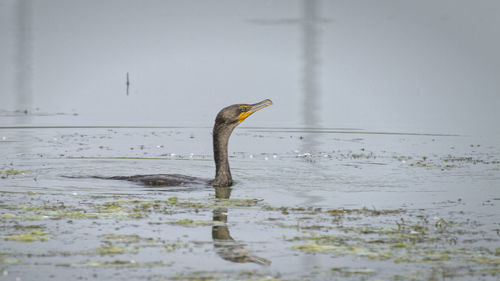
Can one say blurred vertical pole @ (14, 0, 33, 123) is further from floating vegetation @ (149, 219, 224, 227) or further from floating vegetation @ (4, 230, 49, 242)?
floating vegetation @ (4, 230, 49, 242)

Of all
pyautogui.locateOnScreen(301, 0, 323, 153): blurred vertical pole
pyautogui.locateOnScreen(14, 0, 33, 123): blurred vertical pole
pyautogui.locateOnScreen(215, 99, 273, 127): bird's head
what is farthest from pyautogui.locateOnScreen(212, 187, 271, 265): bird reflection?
pyautogui.locateOnScreen(14, 0, 33, 123): blurred vertical pole

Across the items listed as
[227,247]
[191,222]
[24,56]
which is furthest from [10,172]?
[24,56]

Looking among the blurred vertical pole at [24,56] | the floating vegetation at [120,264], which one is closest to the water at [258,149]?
the floating vegetation at [120,264]

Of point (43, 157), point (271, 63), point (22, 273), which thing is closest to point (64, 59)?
point (271, 63)

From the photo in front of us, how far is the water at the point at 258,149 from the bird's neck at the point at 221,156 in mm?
379

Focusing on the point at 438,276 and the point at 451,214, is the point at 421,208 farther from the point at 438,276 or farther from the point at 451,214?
the point at 438,276

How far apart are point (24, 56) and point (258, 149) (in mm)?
20864

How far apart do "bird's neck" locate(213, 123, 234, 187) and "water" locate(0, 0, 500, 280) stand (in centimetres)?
38

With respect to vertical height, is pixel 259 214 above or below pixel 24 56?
below

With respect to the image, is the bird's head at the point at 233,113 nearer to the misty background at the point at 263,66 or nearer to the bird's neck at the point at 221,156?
the bird's neck at the point at 221,156

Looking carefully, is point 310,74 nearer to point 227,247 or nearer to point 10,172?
point 10,172

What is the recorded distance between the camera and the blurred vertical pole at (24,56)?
28.0 m

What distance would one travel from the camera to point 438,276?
332 inches

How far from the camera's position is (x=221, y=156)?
14.1 m
